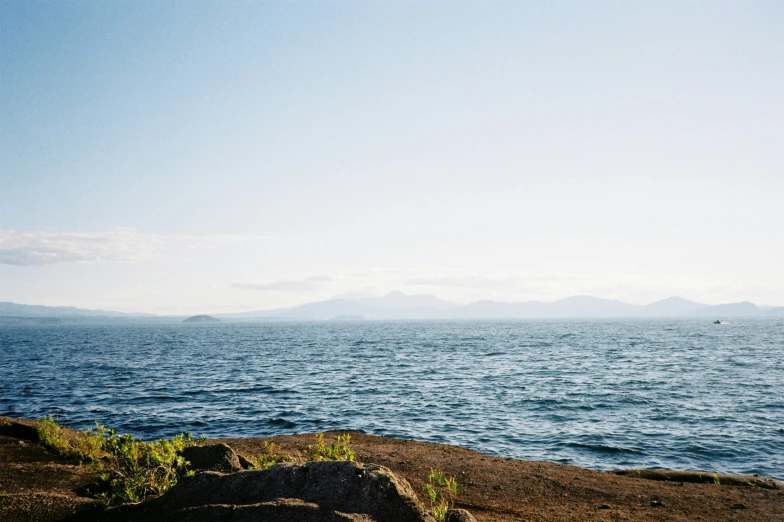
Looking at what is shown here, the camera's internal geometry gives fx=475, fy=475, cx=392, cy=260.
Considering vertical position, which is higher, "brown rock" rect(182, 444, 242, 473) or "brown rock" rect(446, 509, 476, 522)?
"brown rock" rect(182, 444, 242, 473)

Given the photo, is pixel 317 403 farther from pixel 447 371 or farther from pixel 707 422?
pixel 707 422

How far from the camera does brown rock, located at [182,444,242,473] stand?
962cm

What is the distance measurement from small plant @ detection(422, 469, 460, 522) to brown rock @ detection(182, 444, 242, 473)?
4.03 meters

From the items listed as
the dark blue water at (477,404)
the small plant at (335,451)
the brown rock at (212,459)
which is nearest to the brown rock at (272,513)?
the small plant at (335,451)

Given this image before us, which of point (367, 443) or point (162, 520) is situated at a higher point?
Answer: point (162, 520)

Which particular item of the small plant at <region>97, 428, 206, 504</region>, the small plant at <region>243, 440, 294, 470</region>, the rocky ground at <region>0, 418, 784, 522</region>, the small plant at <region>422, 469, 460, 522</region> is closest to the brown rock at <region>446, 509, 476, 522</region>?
the small plant at <region>422, 469, 460, 522</region>

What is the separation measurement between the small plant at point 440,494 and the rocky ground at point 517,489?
306 mm

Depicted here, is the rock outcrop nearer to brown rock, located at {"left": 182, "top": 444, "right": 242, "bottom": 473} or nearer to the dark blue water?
brown rock, located at {"left": 182, "top": 444, "right": 242, "bottom": 473}

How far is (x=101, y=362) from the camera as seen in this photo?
53156 millimetres

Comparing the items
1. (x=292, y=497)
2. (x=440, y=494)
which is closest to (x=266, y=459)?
(x=440, y=494)

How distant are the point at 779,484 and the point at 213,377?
1478 inches

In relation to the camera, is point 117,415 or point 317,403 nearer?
point 117,415

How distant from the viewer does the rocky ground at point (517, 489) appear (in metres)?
9.21

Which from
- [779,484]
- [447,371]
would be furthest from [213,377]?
[779,484]
